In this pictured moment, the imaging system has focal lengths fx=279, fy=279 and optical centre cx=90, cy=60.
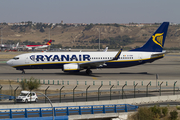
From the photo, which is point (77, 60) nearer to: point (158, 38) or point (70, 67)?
point (70, 67)

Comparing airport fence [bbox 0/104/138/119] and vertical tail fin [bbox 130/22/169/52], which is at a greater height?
vertical tail fin [bbox 130/22/169/52]

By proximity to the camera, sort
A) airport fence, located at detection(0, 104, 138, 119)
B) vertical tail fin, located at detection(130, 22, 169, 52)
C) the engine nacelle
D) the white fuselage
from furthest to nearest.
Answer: vertical tail fin, located at detection(130, 22, 169, 52) < the white fuselage < the engine nacelle < airport fence, located at detection(0, 104, 138, 119)

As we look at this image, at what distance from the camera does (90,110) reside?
101ft

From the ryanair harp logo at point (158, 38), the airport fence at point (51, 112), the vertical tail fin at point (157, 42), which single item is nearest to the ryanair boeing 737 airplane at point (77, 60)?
the vertical tail fin at point (157, 42)

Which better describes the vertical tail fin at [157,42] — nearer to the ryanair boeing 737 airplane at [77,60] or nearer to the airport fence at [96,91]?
the ryanair boeing 737 airplane at [77,60]

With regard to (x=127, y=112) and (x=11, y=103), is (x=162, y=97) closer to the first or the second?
(x=127, y=112)

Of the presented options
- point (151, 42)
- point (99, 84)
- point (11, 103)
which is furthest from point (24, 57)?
point (151, 42)

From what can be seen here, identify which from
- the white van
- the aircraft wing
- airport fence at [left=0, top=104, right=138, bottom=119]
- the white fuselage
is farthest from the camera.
Answer: the white fuselage

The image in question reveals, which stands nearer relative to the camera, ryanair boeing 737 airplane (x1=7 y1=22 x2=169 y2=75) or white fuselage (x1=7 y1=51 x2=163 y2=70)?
ryanair boeing 737 airplane (x1=7 y1=22 x2=169 y2=75)

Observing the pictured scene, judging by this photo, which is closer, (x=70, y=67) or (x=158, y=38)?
(x=70, y=67)

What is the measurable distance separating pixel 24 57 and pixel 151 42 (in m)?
27.5

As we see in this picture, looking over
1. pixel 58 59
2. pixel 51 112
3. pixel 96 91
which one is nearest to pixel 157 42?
pixel 58 59

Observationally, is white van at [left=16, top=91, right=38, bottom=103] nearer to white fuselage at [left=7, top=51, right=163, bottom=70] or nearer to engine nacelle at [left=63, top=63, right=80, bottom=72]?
engine nacelle at [left=63, top=63, right=80, bottom=72]

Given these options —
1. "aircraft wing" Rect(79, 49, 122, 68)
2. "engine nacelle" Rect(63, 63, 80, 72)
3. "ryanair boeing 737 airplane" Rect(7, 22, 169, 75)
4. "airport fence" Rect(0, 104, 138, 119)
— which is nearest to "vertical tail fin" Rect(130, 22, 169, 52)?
"ryanair boeing 737 airplane" Rect(7, 22, 169, 75)
